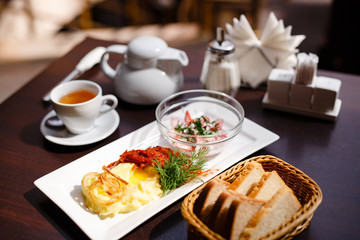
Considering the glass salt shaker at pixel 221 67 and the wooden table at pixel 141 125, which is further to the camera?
the glass salt shaker at pixel 221 67

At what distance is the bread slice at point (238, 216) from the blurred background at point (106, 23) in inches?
102

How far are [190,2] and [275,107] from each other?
271cm

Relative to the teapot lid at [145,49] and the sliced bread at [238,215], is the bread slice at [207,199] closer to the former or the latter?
the sliced bread at [238,215]

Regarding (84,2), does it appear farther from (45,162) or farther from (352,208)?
(352,208)

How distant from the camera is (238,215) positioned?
31.5 inches

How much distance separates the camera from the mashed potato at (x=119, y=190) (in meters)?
0.93

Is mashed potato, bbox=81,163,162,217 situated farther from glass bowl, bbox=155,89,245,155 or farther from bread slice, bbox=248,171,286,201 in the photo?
bread slice, bbox=248,171,286,201

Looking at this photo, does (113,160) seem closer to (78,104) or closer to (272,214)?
(78,104)

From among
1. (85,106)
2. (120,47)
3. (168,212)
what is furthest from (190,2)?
(168,212)

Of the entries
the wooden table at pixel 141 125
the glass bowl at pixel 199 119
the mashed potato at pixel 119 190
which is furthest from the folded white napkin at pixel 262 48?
the mashed potato at pixel 119 190

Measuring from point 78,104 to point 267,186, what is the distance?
2.16ft

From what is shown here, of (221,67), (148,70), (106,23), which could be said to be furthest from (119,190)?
(106,23)

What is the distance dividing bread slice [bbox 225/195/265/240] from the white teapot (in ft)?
2.19

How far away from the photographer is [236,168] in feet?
3.33
